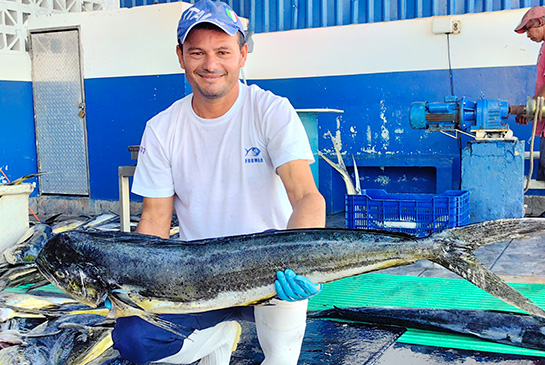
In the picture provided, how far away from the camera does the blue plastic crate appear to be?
5.22m

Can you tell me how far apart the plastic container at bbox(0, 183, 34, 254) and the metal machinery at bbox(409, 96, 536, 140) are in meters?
3.90

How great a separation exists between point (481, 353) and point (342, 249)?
5.02 feet

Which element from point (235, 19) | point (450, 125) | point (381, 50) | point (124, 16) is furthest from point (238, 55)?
point (124, 16)

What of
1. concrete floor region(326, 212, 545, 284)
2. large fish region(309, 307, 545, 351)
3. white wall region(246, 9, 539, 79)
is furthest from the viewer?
white wall region(246, 9, 539, 79)

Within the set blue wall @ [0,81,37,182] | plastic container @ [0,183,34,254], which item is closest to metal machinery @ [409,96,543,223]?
plastic container @ [0,183,34,254]

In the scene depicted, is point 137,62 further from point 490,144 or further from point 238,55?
point 238,55

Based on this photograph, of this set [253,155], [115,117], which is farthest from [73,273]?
[115,117]

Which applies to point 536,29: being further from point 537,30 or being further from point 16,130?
point 16,130

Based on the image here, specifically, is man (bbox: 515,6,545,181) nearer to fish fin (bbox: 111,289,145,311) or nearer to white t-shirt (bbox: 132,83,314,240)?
white t-shirt (bbox: 132,83,314,240)

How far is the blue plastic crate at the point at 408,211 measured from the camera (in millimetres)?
5223

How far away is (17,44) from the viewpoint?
26.3ft

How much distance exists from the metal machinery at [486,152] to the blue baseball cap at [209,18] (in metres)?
3.58

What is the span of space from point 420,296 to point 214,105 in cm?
213

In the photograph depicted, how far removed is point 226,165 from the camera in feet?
9.34
